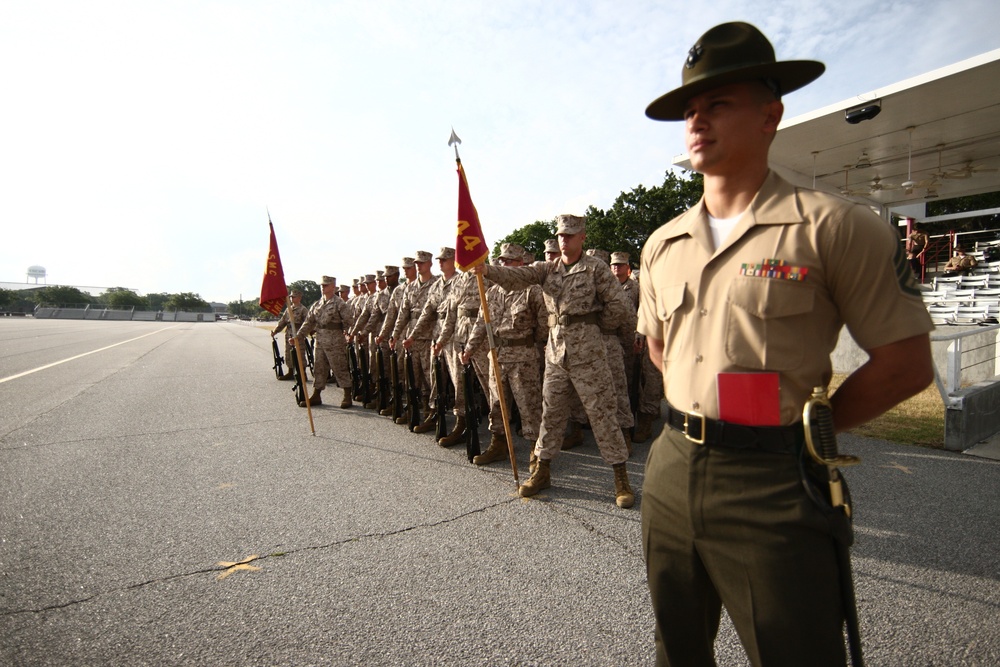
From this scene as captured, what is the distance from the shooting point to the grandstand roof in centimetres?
937

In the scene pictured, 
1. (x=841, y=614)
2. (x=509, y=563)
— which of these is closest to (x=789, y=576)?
(x=841, y=614)

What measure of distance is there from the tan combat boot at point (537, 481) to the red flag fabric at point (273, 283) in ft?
15.7

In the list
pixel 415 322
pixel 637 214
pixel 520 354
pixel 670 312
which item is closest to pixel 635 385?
pixel 520 354

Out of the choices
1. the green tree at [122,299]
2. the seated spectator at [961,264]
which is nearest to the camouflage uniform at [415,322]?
the seated spectator at [961,264]

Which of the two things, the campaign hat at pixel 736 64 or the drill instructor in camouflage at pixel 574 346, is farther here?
the drill instructor in camouflage at pixel 574 346

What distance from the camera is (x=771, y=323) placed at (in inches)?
54.2

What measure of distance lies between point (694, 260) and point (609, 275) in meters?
3.00

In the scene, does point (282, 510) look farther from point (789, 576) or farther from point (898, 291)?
point (898, 291)

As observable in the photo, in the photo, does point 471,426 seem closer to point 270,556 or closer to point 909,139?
point 270,556

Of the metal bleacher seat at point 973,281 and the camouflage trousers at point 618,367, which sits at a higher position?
the metal bleacher seat at point 973,281

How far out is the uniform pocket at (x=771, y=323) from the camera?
4.38ft

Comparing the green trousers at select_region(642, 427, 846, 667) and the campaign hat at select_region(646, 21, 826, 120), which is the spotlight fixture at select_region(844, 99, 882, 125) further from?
the green trousers at select_region(642, 427, 846, 667)

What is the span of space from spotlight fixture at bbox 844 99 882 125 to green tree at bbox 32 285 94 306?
11946cm

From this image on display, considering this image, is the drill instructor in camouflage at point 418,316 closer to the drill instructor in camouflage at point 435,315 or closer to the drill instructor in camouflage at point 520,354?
the drill instructor in camouflage at point 435,315
